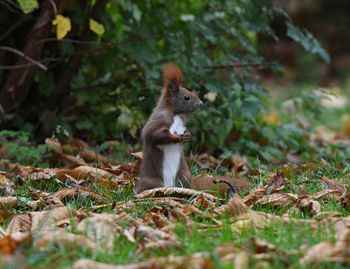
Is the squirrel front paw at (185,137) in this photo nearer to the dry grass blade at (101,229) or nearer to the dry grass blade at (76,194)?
the dry grass blade at (76,194)

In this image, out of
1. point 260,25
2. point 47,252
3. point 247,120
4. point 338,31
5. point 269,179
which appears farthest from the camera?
point 338,31

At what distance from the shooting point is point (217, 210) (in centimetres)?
284

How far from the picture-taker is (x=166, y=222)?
2.67 meters

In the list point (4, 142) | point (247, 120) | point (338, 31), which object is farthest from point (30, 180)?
point (338, 31)

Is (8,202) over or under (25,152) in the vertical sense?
over

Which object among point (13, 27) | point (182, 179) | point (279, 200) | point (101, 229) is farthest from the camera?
point (13, 27)

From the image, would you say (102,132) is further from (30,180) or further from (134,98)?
(30,180)

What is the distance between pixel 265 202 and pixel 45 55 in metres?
3.11

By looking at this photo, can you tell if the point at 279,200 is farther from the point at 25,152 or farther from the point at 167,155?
the point at 25,152

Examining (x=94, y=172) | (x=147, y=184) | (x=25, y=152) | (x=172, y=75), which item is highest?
(x=172, y=75)

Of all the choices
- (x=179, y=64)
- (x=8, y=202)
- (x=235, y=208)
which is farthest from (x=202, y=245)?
(x=179, y=64)

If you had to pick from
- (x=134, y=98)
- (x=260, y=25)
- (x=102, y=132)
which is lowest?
(x=102, y=132)

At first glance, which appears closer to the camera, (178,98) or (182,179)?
(182,179)

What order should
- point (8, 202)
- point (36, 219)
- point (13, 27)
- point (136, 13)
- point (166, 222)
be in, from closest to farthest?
1. point (166, 222)
2. point (36, 219)
3. point (8, 202)
4. point (13, 27)
5. point (136, 13)
